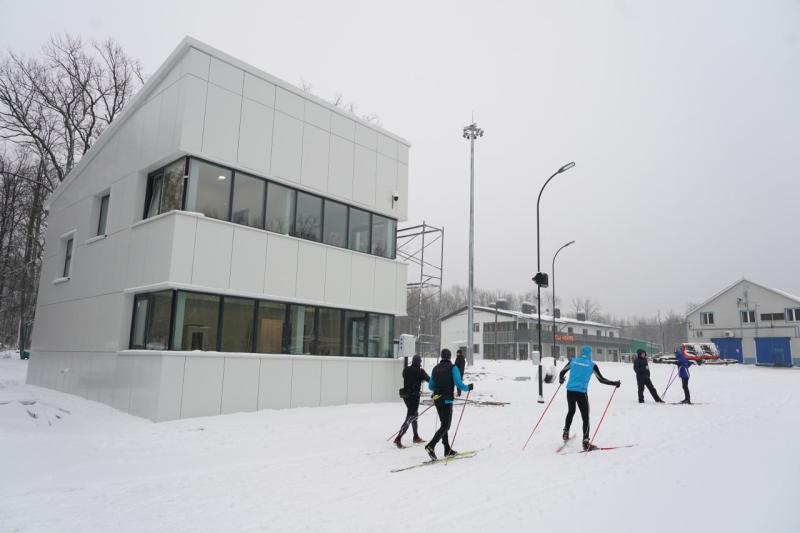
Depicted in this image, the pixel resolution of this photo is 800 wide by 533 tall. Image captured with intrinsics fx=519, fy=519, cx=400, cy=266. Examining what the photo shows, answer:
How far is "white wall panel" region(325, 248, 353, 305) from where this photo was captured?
16406 mm

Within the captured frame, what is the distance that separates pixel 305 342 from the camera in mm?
15742

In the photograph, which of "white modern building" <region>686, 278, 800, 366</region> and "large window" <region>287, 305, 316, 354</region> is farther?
"white modern building" <region>686, 278, 800, 366</region>

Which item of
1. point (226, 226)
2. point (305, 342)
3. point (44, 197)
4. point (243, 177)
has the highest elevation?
point (44, 197)

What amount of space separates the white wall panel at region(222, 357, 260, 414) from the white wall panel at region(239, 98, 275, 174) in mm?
5462

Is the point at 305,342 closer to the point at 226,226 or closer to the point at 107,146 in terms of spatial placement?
the point at 226,226

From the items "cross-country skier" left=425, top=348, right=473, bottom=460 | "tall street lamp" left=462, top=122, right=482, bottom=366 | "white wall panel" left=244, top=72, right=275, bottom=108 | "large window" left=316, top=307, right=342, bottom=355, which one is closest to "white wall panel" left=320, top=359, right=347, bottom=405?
"large window" left=316, top=307, right=342, bottom=355

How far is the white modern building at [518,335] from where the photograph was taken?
59.2 meters

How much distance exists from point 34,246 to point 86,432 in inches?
1040

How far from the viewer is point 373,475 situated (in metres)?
7.90

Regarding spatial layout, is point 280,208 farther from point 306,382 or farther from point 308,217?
point 306,382

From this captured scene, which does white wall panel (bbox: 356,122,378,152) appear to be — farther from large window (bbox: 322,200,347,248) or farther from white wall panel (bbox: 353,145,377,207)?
large window (bbox: 322,200,347,248)

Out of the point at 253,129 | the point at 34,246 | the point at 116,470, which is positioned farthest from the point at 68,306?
the point at 34,246

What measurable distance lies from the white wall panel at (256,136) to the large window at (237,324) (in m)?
3.88

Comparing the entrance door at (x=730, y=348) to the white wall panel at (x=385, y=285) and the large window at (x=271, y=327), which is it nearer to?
the white wall panel at (x=385, y=285)
